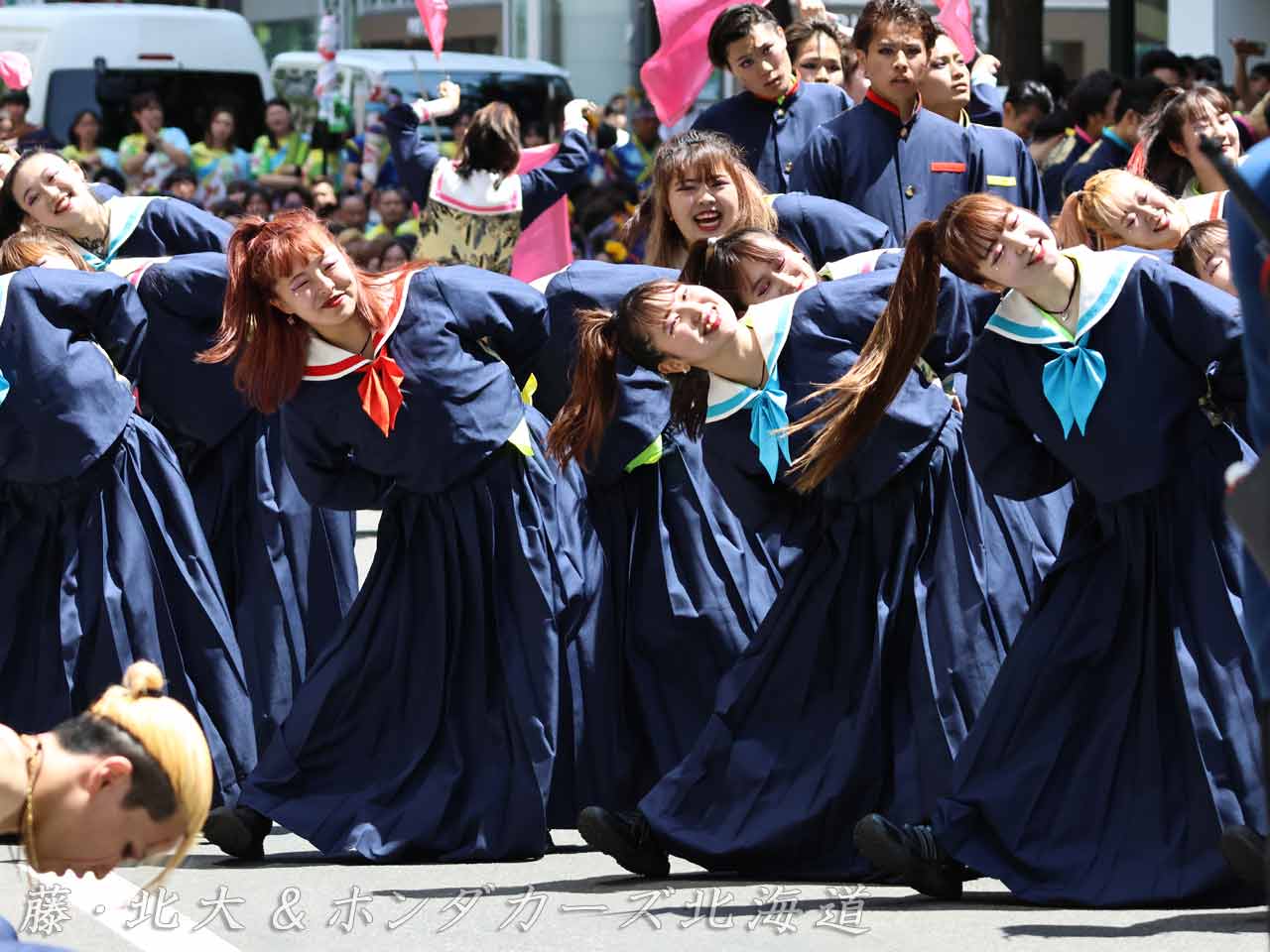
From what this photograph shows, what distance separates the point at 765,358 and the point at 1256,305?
2.88 metres

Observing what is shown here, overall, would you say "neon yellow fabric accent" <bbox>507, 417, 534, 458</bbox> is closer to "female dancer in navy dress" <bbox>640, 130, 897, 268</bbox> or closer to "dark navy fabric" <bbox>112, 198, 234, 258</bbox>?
"female dancer in navy dress" <bbox>640, 130, 897, 268</bbox>

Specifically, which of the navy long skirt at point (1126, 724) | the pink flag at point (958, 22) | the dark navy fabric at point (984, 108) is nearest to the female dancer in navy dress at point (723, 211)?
the navy long skirt at point (1126, 724)

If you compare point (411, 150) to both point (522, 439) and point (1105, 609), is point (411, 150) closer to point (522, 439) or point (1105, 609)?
point (522, 439)

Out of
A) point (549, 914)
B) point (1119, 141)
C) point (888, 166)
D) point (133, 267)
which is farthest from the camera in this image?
point (1119, 141)

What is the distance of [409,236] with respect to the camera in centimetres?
1466

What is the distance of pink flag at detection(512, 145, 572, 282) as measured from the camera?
10492 mm

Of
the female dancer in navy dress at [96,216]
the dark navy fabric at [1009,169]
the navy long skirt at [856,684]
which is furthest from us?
the dark navy fabric at [1009,169]

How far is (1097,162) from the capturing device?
31.8ft

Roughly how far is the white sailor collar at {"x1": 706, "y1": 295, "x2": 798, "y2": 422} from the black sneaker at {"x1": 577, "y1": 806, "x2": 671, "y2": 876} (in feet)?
2.99

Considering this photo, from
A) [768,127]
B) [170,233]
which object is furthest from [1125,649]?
[768,127]

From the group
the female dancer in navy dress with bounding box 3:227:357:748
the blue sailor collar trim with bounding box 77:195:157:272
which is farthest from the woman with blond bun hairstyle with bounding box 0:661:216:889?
the blue sailor collar trim with bounding box 77:195:157:272

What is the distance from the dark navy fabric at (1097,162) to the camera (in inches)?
377

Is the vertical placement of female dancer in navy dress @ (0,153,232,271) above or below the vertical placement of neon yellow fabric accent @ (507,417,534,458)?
above

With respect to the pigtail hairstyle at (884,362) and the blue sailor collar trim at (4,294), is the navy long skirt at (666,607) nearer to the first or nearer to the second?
the pigtail hairstyle at (884,362)
